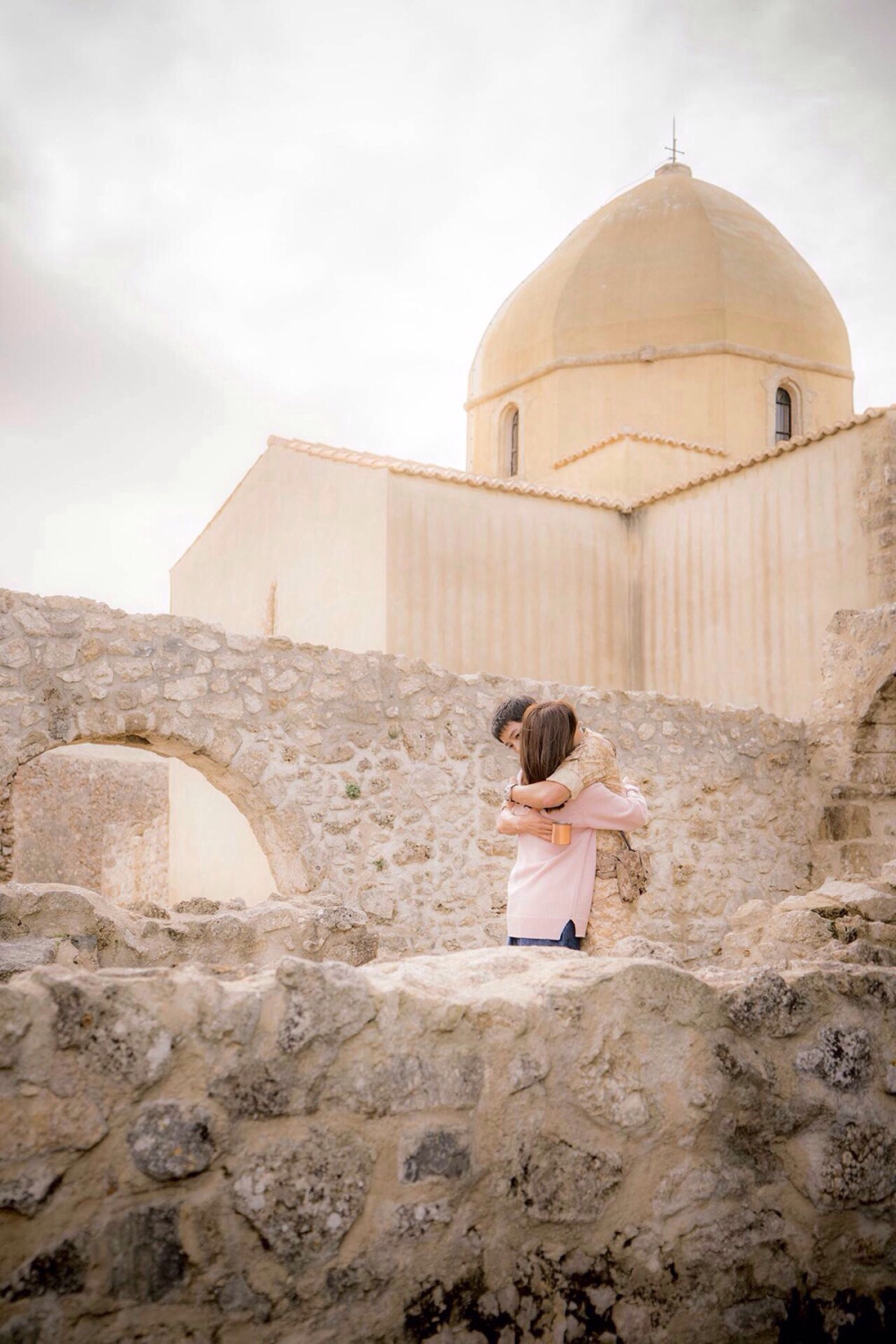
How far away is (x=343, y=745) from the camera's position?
7121 millimetres

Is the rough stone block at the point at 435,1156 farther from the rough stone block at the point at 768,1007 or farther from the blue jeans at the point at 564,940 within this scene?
the blue jeans at the point at 564,940

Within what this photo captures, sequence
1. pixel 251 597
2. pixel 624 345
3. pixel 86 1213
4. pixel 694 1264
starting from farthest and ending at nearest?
pixel 624 345
pixel 251 597
pixel 694 1264
pixel 86 1213

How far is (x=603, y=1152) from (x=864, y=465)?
11610 millimetres

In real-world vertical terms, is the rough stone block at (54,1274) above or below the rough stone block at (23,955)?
below

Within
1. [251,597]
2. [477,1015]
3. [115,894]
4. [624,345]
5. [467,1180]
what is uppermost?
[624,345]

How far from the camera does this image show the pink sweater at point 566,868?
3760mm

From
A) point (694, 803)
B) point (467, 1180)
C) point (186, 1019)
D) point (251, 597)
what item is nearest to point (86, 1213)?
point (186, 1019)

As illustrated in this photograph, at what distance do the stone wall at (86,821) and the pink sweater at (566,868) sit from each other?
12.9 m

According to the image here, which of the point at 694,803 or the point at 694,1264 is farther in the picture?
the point at 694,803

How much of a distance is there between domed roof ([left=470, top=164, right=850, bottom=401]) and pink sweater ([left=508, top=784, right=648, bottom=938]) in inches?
599

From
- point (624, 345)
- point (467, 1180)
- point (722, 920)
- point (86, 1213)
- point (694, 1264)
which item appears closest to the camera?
point (86, 1213)

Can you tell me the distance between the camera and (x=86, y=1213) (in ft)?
6.01

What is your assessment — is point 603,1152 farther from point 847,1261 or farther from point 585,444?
point 585,444

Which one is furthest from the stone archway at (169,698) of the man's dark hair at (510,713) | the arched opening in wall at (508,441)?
the arched opening in wall at (508,441)
